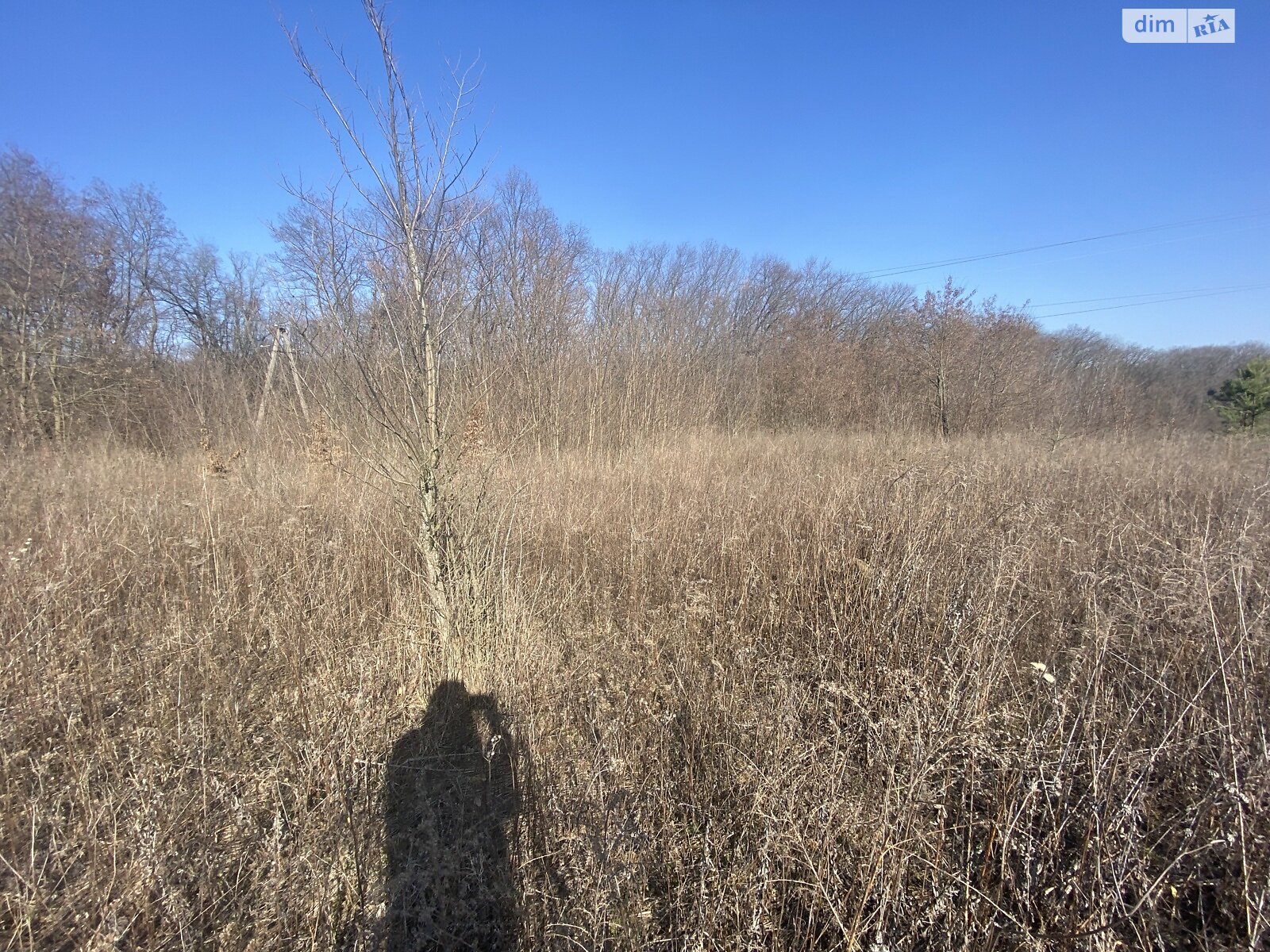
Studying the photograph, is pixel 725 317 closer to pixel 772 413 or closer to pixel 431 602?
pixel 772 413

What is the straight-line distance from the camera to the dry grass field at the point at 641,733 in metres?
1.37

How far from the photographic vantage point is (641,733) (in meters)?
2.11

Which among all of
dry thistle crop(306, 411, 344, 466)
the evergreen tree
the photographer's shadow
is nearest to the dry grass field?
the photographer's shadow

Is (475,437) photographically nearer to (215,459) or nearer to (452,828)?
(452,828)

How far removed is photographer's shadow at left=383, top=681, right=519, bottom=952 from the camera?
1.49 meters

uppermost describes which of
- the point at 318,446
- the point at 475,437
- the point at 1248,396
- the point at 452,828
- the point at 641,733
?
the point at 1248,396

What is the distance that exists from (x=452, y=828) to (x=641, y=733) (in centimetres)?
81

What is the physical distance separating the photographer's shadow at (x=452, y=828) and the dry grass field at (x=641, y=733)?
0.04 feet

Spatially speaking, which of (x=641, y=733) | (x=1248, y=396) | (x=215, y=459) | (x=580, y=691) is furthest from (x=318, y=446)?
(x=1248, y=396)

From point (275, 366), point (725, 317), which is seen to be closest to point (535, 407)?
point (275, 366)

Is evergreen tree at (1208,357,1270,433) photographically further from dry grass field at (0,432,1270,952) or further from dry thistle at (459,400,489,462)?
dry thistle at (459,400,489,462)

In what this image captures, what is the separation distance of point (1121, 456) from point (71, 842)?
1009 centimetres

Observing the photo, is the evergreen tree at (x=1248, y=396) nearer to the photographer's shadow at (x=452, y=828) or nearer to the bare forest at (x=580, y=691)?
the bare forest at (x=580, y=691)

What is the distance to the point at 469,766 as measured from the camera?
2.14 meters
